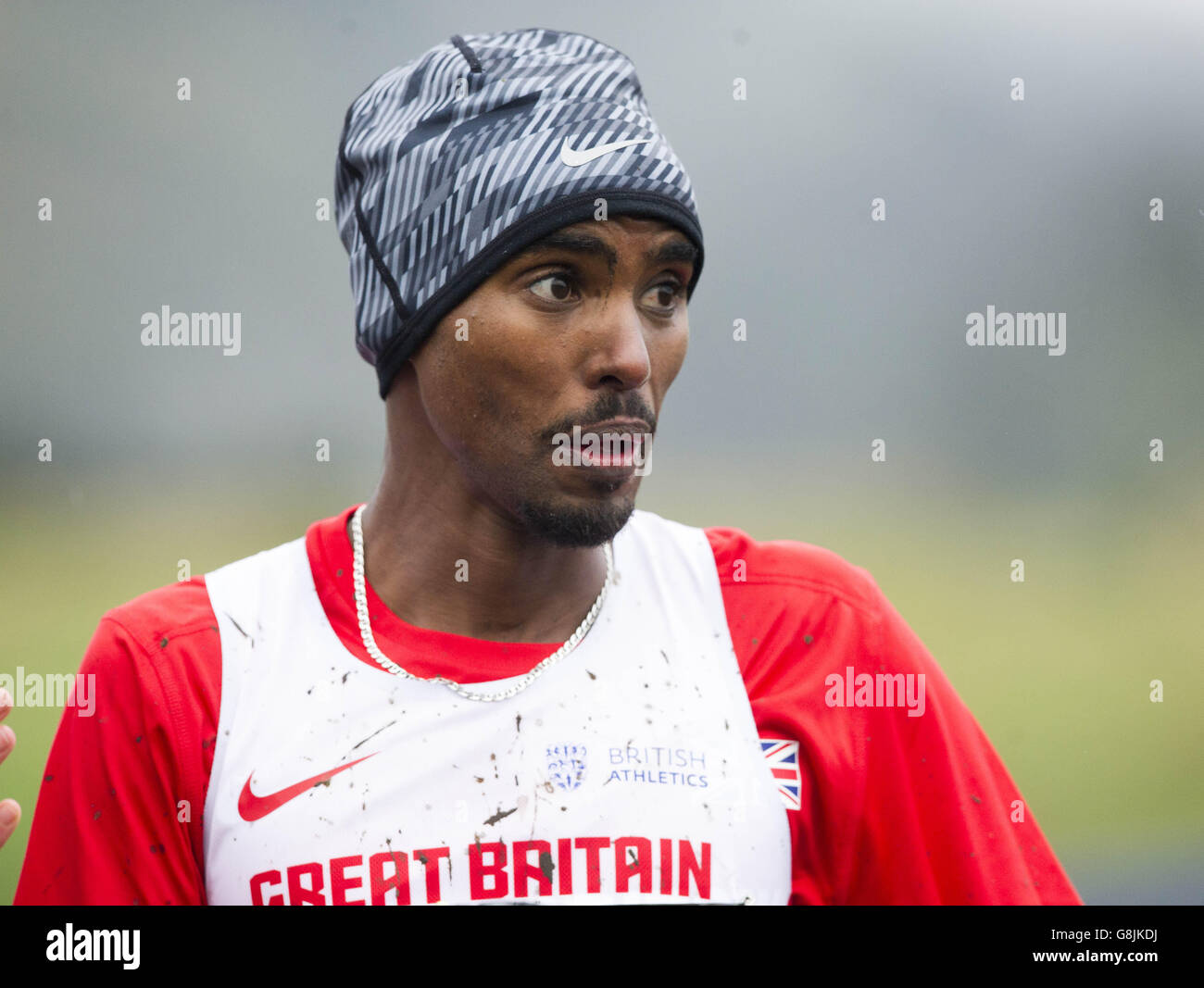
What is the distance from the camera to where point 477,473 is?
243 cm

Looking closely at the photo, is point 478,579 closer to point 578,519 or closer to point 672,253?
point 578,519

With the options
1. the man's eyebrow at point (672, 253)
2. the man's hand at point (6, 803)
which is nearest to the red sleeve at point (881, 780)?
the man's eyebrow at point (672, 253)

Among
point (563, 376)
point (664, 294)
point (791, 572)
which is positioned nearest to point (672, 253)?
point (664, 294)

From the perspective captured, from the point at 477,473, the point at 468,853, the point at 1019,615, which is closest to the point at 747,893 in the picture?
the point at 468,853

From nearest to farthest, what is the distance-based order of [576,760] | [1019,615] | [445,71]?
1. [576,760]
2. [445,71]
3. [1019,615]

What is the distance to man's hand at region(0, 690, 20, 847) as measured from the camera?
1.94m

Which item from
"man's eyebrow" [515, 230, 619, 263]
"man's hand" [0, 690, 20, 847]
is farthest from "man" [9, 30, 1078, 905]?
"man's hand" [0, 690, 20, 847]

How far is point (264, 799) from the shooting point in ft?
7.32

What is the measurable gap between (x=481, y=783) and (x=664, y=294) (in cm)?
102

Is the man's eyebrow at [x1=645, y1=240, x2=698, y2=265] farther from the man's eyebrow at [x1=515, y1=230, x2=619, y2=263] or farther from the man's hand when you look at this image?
the man's hand

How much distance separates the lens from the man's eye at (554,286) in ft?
7.73

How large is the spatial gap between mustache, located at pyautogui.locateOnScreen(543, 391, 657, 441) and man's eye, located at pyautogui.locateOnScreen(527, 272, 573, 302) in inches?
8.3
